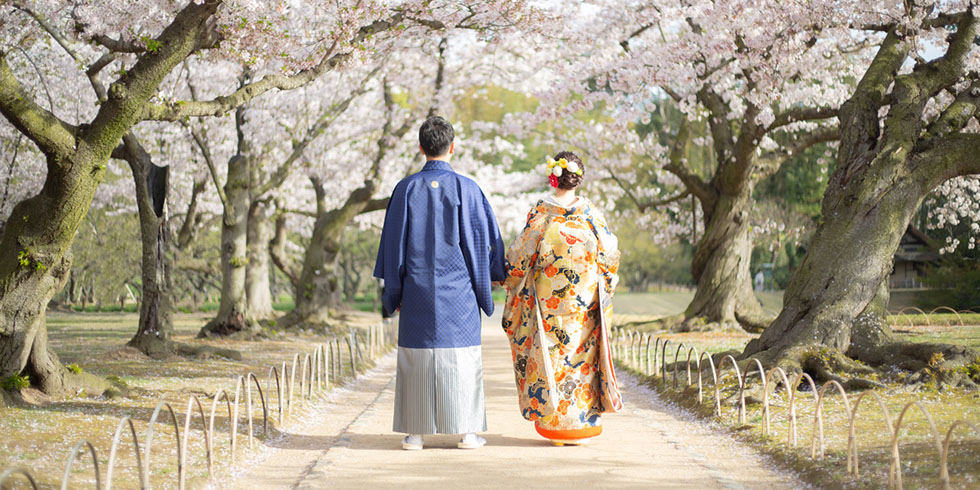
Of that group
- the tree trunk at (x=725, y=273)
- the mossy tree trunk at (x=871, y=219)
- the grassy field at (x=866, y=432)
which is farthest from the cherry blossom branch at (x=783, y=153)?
the grassy field at (x=866, y=432)

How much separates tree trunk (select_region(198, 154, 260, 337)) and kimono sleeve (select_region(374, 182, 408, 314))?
9.24m

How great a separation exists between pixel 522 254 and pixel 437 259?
0.60 m

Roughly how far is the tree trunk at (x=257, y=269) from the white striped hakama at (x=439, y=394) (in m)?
12.2

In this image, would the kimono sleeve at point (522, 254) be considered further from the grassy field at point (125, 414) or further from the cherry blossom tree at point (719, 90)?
the cherry blossom tree at point (719, 90)

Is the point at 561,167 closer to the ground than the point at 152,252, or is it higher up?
higher up

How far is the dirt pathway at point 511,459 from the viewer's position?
4.47 meters

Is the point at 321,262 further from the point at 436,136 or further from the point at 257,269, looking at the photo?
the point at 436,136

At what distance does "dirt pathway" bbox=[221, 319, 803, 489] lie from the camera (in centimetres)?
447

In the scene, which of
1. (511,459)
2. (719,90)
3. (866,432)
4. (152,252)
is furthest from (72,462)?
(719,90)

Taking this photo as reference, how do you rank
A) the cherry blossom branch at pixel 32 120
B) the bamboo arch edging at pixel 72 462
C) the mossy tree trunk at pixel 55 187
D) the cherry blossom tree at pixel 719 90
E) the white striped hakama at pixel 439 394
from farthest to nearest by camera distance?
1. the cherry blossom tree at pixel 719 90
2. the mossy tree trunk at pixel 55 187
3. the cherry blossom branch at pixel 32 120
4. the white striped hakama at pixel 439 394
5. the bamboo arch edging at pixel 72 462

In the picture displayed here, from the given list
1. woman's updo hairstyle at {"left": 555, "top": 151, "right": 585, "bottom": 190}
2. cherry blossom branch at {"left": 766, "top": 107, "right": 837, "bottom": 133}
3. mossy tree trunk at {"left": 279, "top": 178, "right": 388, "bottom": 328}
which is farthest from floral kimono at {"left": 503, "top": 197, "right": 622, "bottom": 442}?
mossy tree trunk at {"left": 279, "top": 178, "right": 388, "bottom": 328}

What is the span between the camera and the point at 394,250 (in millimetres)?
5281

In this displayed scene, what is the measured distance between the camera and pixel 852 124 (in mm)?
8258

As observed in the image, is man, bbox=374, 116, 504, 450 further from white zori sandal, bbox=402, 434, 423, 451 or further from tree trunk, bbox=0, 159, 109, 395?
tree trunk, bbox=0, 159, 109, 395
